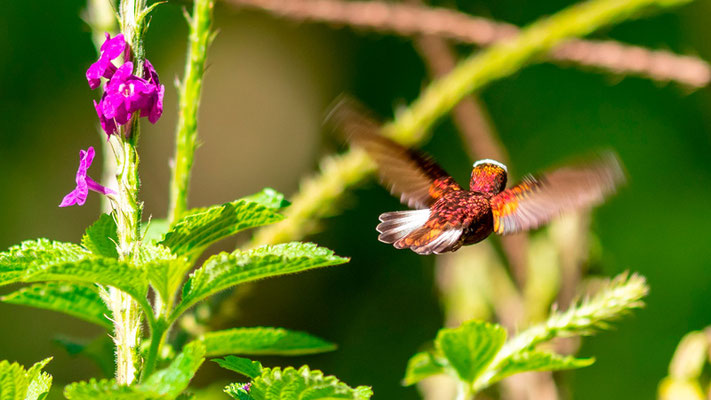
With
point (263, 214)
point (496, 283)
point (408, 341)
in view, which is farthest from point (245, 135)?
point (263, 214)

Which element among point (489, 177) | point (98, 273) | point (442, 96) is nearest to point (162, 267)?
point (98, 273)

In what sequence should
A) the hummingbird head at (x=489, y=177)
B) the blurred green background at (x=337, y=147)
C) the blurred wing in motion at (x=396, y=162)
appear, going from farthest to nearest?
the blurred green background at (x=337, y=147) < the hummingbird head at (x=489, y=177) < the blurred wing in motion at (x=396, y=162)

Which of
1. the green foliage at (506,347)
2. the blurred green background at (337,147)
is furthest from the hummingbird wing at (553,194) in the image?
the blurred green background at (337,147)

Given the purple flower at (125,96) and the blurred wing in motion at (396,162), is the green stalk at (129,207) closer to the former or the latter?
the purple flower at (125,96)

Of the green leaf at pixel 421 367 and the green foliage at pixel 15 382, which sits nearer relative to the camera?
the green foliage at pixel 15 382

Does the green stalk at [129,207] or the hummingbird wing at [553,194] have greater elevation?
the hummingbird wing at [553,194]

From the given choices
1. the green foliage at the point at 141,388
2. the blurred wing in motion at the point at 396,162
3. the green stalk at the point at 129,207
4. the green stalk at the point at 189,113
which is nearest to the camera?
the green foliage at the point at 141,388

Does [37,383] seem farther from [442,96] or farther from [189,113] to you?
[442,96]
